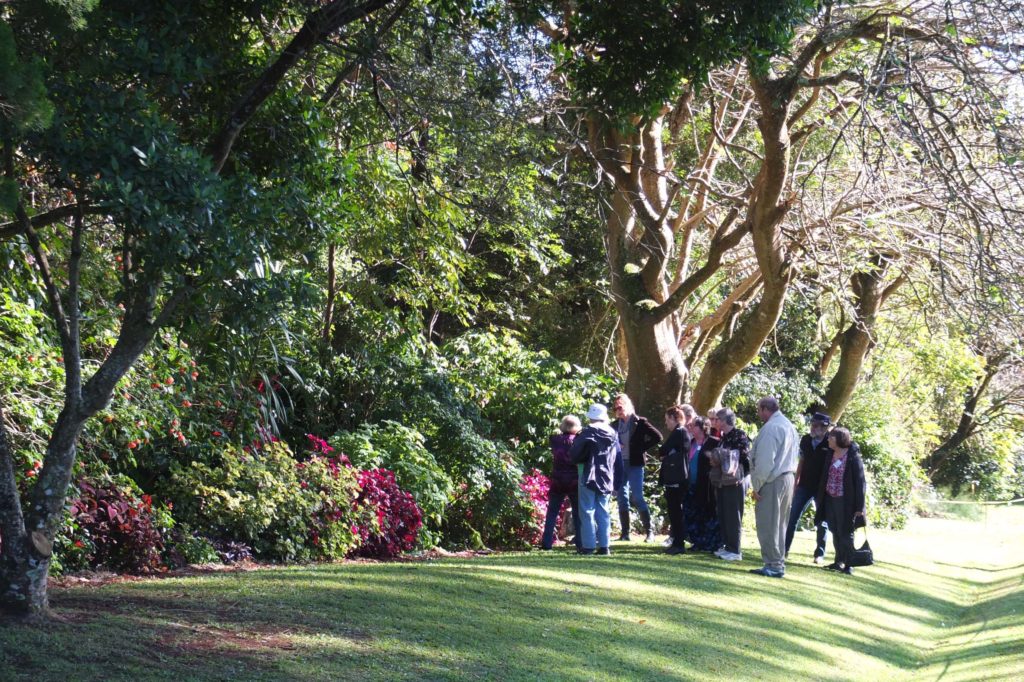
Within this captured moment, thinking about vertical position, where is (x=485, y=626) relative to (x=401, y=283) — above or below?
below

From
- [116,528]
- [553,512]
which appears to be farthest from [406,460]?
[116,528]

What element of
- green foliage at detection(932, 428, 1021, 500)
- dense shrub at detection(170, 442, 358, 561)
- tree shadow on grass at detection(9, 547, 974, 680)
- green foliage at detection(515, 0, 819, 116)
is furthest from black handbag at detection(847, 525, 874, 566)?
green foliage at detection(932, 428, 1021, 500)

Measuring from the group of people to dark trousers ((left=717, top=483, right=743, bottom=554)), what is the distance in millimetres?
13

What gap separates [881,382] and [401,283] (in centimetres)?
1824

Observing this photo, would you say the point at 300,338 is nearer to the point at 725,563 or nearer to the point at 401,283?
the point at 401,283

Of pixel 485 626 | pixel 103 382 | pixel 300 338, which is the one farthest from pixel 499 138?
pixel 103 382

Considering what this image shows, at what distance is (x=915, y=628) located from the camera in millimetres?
12117

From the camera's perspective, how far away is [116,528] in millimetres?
10148

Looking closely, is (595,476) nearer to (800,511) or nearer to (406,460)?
(406,460)

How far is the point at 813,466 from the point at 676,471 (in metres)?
2.39

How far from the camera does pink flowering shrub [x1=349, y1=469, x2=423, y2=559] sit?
12.7 meters

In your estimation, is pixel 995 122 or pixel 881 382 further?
pixel 881 382

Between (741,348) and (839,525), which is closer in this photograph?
(839,525)

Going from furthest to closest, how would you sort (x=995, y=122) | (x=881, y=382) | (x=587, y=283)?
1. (x=881, y=382)
2. (x=587, y=283)
3. (x=995, y=122)
